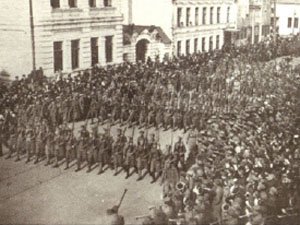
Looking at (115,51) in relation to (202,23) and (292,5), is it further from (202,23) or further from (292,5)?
(292,5)

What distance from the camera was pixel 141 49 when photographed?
4156 cm

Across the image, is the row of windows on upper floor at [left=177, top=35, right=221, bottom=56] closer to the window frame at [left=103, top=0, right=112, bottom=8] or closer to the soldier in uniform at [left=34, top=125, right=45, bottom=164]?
the window frame at [left=103, top=0, right=112, bottom=8]

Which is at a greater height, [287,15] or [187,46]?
[287,15]

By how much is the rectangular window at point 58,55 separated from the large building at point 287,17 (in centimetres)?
3651

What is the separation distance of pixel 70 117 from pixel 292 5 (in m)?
45.0

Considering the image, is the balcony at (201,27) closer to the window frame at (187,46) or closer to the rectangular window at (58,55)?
the window frame at (187,46)

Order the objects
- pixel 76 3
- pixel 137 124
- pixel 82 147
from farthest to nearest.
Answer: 1. pixel 76 3
2. pixel 137 124
3. pixel 82 147

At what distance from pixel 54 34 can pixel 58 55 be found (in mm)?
1420

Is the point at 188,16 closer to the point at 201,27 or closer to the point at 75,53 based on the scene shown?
the point at 201,27

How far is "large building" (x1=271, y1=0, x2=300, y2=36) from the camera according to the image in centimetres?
6300

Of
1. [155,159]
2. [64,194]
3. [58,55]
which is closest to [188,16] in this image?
[58,55]

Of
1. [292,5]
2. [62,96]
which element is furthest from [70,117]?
[292,5]

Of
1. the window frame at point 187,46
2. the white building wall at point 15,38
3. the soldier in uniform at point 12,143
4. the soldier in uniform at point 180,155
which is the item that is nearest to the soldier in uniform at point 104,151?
the soldier in uniform at point 180,155

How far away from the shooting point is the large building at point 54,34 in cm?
3130
